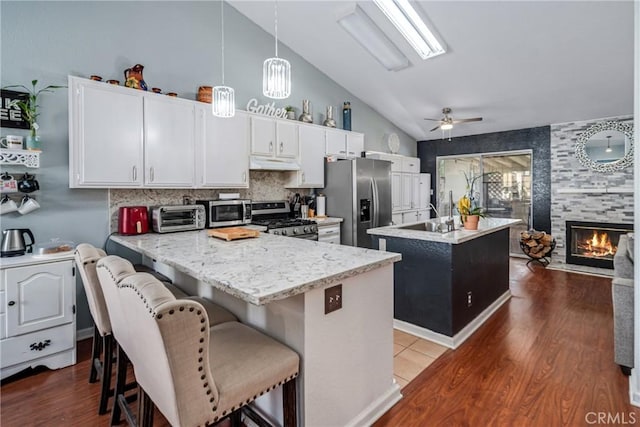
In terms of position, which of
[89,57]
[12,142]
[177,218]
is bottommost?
[177,218]

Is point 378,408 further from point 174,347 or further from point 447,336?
point 174,347

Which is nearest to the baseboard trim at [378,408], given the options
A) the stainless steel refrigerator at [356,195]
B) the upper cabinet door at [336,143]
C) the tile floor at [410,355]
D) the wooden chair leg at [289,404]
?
the tile floor at [410,355]

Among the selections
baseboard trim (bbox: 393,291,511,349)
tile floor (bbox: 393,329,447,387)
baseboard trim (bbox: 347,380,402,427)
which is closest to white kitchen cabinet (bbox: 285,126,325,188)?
baseboard trim (bbox: 393,291,511,349)

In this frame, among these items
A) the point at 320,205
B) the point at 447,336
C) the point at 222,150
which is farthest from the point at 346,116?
the point at 447,336

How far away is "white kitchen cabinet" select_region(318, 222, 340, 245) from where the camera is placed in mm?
4359

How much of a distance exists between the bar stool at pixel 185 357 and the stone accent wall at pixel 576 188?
5793 mm

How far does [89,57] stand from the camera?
2.91 metres

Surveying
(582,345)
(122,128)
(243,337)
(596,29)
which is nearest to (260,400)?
(243,337)

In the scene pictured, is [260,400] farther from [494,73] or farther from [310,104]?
[494,73]

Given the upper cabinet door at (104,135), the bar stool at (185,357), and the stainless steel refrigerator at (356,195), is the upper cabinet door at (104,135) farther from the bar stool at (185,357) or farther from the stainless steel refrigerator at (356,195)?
the stainless steel refrigerator at (356,195)

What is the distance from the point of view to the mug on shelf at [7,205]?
2.50 metres

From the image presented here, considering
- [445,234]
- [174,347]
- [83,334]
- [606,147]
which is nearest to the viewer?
[174,347]

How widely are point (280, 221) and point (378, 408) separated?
257 cm

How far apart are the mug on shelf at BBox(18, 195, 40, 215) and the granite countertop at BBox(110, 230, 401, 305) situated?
0.91 metres
